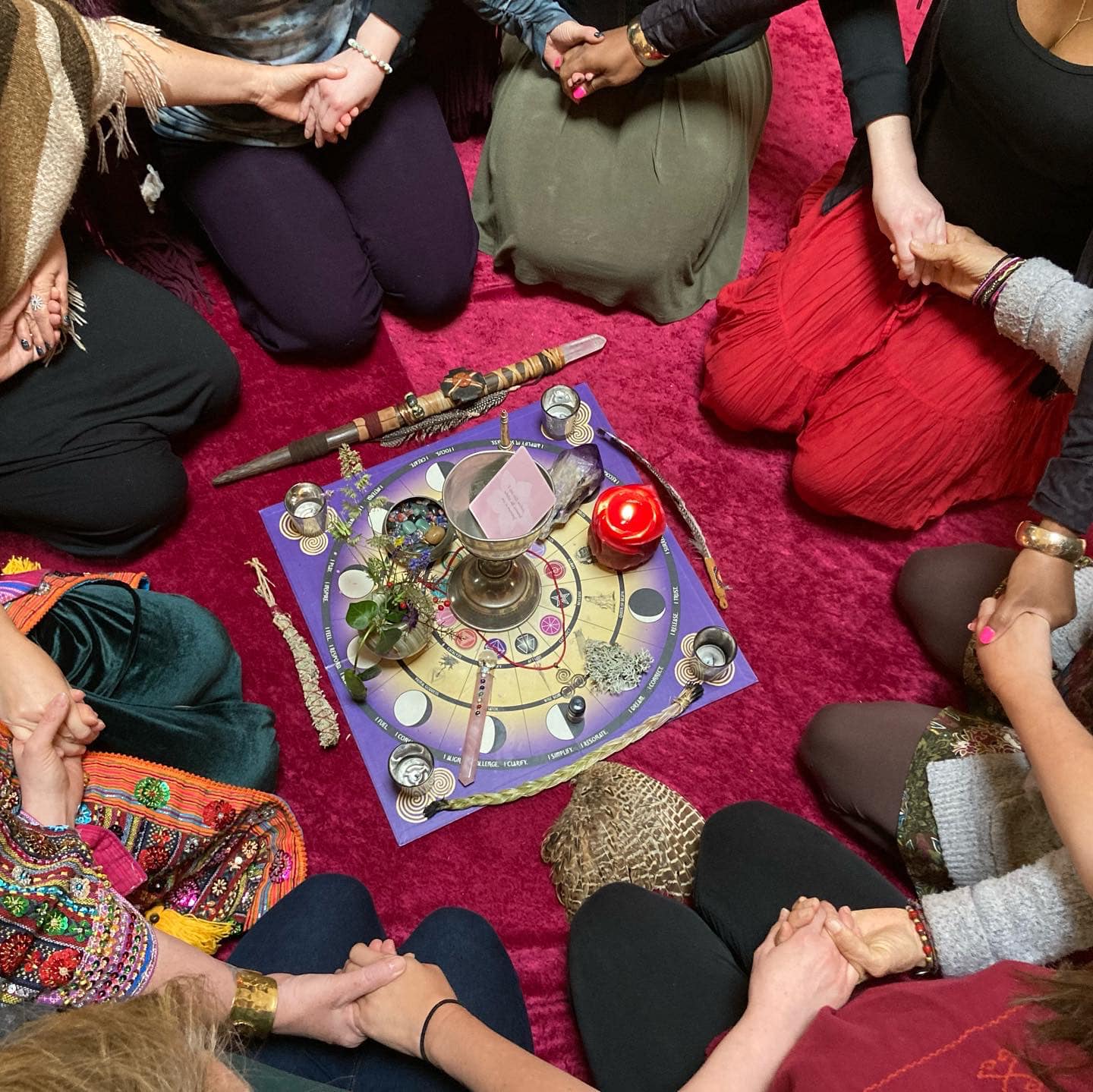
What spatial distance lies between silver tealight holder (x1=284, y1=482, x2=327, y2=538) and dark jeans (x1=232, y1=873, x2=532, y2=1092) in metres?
0.59

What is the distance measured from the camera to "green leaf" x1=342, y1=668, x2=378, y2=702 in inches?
57.0

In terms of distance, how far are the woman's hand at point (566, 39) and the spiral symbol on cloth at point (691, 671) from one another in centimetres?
106

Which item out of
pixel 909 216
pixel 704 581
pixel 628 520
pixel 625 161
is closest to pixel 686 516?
pixel 704 581

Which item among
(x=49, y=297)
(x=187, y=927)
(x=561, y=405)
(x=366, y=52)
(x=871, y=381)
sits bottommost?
(x=187, y=927)

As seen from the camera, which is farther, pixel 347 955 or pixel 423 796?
pixel 423 796

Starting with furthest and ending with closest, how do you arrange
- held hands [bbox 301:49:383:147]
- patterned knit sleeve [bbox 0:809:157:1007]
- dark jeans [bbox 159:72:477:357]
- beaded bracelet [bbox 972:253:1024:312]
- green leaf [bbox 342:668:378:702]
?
dark jeans [bbox 159:72:477:357] → held hands [bbox 301:49:383:147] → green leaf [bbox 342:668:378:702] → beaded bracelet [bbox 972:253:1024:312] → patterned knit sleeve [bbox 0:809:157:1007]

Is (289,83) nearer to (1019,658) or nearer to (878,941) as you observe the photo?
(1019,658)

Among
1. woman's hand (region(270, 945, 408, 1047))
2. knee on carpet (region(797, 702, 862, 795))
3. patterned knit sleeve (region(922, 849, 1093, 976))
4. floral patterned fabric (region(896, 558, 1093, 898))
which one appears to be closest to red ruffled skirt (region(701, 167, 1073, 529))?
floral patterned fabric (region(896, 558, 1093, 898))

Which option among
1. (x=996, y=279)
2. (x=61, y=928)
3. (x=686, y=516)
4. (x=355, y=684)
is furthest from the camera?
(x=686, y=516)

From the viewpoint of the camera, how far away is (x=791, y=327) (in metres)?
1.64

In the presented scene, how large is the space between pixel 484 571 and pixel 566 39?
97 centimetres

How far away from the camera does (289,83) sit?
4.95 feet

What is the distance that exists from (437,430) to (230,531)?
0.43 metres

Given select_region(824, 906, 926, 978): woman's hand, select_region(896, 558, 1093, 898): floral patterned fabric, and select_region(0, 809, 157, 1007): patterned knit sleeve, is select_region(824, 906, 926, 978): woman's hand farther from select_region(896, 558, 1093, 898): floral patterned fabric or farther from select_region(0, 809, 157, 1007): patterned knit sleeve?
select_region(0, 809, 157, 1007): patterned knit sleeve
